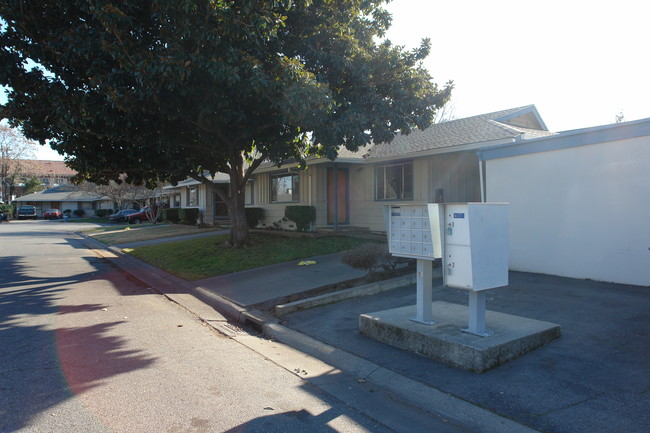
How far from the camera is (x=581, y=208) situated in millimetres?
8742

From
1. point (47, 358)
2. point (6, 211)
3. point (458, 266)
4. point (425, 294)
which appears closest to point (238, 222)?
point (47, 358)

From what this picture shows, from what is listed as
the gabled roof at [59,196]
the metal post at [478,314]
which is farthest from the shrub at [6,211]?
the metal post at [478,314]

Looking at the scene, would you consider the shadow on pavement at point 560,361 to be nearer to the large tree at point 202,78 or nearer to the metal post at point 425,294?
the metal post at point 425,294

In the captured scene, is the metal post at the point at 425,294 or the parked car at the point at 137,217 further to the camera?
the parked car at the point at 137,217

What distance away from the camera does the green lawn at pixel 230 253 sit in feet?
39.7

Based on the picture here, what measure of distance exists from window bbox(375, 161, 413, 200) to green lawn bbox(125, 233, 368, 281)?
8.36ft

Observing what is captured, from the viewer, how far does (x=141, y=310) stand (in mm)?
8133

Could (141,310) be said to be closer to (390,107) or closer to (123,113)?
(123,113)

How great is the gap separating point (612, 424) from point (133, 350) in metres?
5.37

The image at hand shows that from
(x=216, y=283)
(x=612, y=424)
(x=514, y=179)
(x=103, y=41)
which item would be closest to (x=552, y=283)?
(x=514, y=179)

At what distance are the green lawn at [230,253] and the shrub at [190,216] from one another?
1212cm

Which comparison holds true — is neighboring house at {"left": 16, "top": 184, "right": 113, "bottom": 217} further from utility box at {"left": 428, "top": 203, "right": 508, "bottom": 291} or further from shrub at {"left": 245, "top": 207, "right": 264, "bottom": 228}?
utility box at {"left": 428, "top": 203, "right": 508, "bottom": 291}

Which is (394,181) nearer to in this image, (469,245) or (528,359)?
(469,245)

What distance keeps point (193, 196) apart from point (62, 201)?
4582cm
